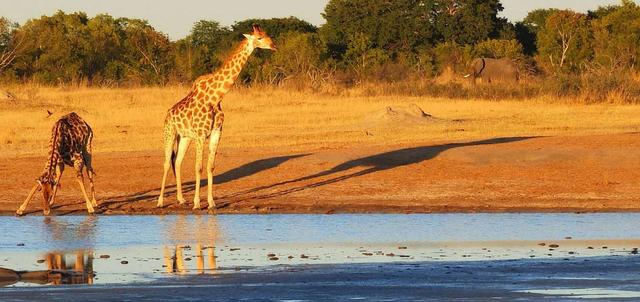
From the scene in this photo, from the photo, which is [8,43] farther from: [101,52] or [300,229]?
[300,229]

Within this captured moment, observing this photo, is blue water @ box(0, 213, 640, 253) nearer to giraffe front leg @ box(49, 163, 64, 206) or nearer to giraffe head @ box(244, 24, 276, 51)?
giraffe front leg @ box(49, 163, 64, 206)

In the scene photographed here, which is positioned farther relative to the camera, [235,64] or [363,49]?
[363,49]

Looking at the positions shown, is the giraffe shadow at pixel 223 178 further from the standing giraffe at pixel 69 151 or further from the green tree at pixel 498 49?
the green tree at pixel 498 49

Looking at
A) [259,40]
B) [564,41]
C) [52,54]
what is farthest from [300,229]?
[564,41]

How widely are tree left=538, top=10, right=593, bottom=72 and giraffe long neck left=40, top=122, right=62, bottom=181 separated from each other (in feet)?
128

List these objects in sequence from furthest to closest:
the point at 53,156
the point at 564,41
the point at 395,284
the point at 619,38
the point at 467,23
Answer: the point at 467,23, the point at 564,41, the point at 619,38, the point at 53,156, the point at 395,284

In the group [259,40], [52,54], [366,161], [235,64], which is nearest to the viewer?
[259,40]

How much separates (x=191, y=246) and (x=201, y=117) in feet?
15.7

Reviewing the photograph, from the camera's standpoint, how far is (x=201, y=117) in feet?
58.7

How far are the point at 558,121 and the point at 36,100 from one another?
1309 cm

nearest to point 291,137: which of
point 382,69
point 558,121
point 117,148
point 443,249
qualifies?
point 117,148

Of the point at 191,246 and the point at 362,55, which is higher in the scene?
the point at 362,55

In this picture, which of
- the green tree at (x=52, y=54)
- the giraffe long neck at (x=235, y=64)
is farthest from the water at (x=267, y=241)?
the green tree at (x=52, y=54)

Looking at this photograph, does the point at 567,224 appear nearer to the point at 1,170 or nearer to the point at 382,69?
the point at 1,170
